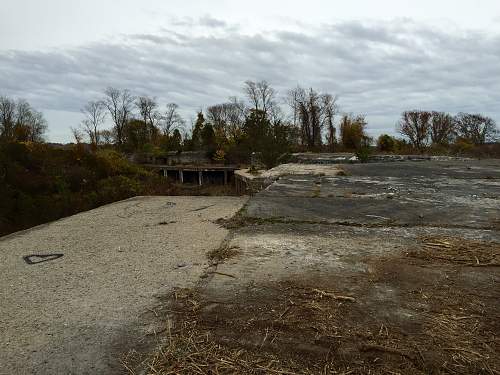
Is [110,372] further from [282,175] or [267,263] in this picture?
[282,175]

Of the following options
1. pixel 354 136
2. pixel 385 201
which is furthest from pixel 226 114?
pixel 385 201

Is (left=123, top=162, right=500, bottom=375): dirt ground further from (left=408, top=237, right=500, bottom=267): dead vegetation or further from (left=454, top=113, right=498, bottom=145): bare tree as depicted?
(left=454, top=113, right=498, bottom=145): bare tree

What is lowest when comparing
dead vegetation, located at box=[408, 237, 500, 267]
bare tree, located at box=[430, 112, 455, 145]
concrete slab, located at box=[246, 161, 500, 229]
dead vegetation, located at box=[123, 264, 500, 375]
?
dead vegetation, located at box=[123, 264, 500, 375]

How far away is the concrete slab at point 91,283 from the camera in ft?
7.77

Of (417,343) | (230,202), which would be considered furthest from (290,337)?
(230,202)

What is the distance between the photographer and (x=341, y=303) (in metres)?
2.86

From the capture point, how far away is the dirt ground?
7.23ft

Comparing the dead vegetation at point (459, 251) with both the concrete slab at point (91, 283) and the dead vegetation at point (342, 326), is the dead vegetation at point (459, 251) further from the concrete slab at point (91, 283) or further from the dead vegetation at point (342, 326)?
the concrete slab at point (91, 283)

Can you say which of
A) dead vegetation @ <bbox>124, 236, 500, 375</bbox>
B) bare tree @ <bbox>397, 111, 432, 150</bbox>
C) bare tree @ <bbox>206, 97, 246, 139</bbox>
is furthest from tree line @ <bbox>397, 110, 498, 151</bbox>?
dead vegetation @ <bbox>124, 236, 500, 375</bbox>

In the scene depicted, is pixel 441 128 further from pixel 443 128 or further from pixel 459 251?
pixel 459 251

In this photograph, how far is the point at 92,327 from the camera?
8.68 ft

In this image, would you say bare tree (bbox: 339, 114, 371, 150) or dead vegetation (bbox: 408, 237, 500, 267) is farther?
bare tree (bbox: 339, 114, 371, 150)

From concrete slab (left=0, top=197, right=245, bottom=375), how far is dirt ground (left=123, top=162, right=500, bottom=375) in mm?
190

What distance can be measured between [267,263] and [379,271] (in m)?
0.97
